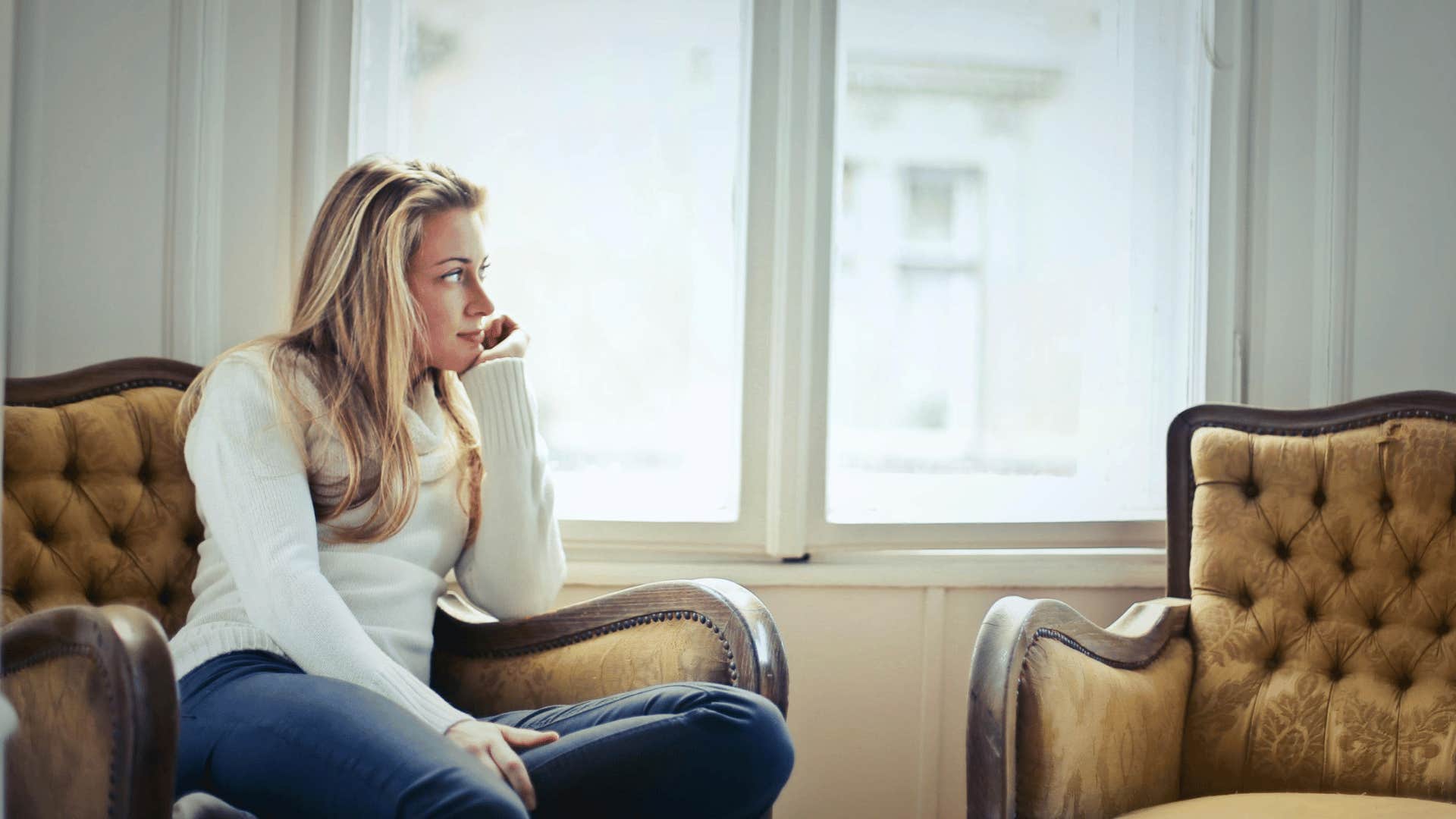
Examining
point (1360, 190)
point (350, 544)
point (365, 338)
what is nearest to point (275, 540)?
point (350, 544)

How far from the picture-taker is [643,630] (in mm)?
1406

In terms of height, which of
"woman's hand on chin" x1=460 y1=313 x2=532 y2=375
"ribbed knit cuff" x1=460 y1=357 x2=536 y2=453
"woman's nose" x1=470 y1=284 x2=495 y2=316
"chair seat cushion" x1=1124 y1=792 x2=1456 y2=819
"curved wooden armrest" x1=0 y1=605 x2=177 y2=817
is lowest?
"chair seat cushion" x1=1124 y1=792 x2=1456 y2=819

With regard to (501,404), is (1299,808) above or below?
below

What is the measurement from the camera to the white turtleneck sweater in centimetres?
119

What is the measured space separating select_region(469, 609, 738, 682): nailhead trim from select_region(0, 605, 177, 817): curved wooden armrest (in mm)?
603

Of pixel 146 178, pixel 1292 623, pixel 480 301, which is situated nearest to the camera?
pixel 480 301

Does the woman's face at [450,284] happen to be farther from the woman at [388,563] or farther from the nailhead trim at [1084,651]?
the nailhead trim at [1084,651]

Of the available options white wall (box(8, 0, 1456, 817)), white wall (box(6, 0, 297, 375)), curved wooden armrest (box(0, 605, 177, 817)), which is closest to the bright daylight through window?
white wall (box(8, 0, 1456, 817))

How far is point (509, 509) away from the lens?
59.8 inches

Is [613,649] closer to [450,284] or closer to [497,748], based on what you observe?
[497,748]

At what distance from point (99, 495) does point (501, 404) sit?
0.55 m

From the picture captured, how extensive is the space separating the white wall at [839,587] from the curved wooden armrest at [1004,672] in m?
0.53

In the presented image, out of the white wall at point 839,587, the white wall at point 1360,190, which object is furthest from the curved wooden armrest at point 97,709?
the white wall at point 1360,190

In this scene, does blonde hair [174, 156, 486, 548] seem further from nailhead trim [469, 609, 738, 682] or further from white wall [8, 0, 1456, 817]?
white wall [8, 0, 1456, 817]
